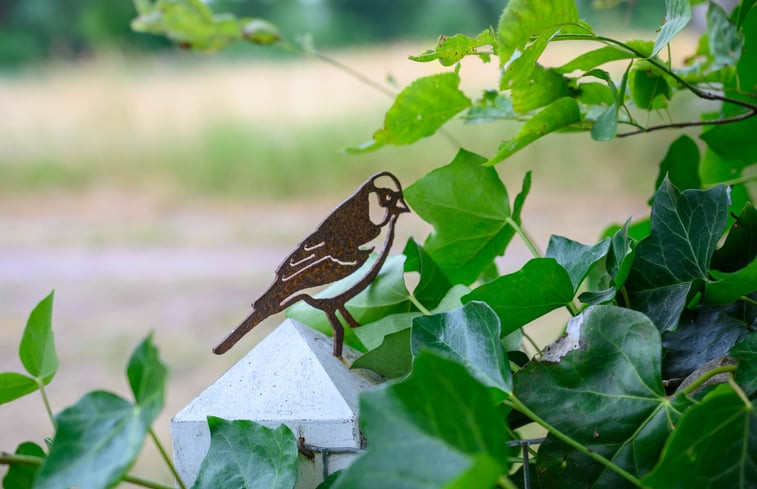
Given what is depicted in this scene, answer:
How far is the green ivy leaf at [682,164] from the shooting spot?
0.93 ft

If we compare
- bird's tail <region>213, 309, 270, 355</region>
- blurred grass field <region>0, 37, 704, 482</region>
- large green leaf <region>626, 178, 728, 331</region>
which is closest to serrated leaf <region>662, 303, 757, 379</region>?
large green leaf <region>626, 178, 728, 331</region>

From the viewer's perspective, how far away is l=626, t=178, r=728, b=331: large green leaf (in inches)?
8.2

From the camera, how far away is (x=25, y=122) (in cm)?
365

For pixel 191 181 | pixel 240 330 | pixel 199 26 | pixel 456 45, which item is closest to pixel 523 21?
pixel 456 45

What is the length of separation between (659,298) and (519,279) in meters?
0.04

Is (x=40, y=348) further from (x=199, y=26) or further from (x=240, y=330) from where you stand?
(x=199, y=26)

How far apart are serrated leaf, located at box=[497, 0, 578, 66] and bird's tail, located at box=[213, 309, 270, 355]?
0.11 m

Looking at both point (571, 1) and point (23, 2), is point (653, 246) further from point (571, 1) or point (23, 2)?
point (23, 2)

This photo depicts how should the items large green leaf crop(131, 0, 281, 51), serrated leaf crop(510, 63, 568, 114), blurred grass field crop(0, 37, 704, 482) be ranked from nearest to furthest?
serrated leaf crop(510, 63, 568, 114) → large green leaf crop(131, 0, 281, 51) → blurred grass field crop(0, 37, 704, 482)

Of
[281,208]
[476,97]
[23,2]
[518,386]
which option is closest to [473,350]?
[518,386]

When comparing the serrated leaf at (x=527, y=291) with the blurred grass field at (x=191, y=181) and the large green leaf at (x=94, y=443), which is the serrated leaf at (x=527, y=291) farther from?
the blurred grass field at (x=191, y=181)

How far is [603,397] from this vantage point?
0.18 m

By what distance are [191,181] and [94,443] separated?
3250mm

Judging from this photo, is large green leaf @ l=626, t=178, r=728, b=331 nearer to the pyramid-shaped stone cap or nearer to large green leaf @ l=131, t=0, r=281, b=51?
the pyramid-shaped stone cap
